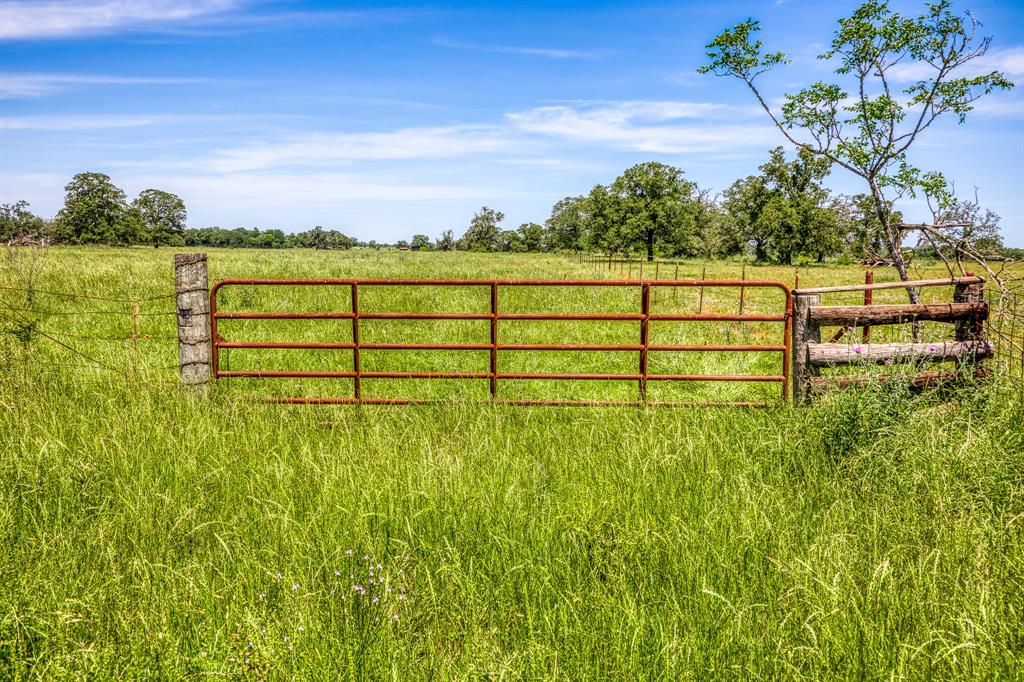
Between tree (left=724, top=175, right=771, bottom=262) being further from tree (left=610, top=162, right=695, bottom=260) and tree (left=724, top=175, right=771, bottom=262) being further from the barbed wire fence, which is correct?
the barbed wire fence

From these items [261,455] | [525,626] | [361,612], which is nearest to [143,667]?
[361,612]

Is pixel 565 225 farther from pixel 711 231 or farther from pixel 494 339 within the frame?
pixel 494 339

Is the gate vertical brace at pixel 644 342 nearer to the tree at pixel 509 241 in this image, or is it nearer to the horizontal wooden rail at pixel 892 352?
the horizontal wooden rail at pixel 892 352

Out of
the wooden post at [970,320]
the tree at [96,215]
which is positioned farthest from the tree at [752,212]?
the tree at [96,215]

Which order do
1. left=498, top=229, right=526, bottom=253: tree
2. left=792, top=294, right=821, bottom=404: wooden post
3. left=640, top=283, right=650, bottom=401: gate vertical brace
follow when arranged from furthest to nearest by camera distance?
1. left=498, top=229, right=526, bottom=253: tree
2. left=640, top=283, right=650, bottom=401: gate vertical brace
3. left=792, top=294, right=821, bottom=404: wooden post

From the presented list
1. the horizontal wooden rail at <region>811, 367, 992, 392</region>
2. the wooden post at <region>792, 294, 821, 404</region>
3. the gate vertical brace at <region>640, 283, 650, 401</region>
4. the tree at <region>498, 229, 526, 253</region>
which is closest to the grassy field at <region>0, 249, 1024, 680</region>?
the horizontal wooden rail at <region>811, 367, 992, 392</region>

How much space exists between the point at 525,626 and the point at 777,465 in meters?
2.82

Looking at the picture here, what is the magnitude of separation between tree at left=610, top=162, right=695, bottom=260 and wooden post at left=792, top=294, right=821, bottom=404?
203 ft

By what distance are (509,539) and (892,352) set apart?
16.1 ft

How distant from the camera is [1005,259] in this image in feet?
21.6

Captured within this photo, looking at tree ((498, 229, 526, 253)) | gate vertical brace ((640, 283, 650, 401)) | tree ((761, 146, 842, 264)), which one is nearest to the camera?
gate vertical brace ((640, 283, 650, 401))

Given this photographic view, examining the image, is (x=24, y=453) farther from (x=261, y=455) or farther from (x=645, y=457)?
(x=645, y=457)

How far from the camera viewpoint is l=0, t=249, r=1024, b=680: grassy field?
2922mm

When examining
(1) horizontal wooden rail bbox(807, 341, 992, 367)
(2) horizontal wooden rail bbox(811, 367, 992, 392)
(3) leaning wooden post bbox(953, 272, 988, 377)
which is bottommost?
(2) horizontal wooden rail bbox(811, 367, 992, 392)
